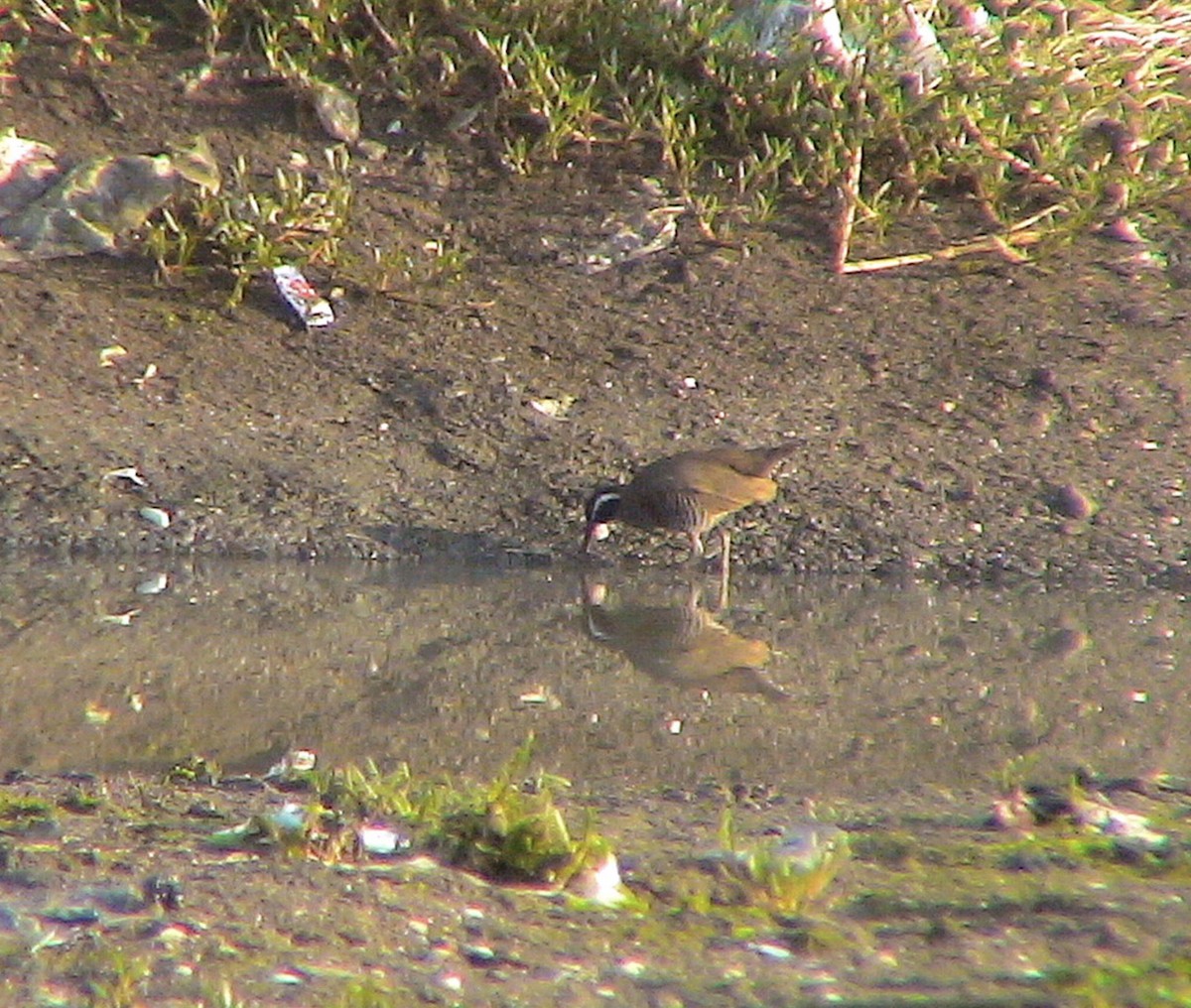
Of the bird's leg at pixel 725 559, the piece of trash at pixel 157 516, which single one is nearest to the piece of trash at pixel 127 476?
the piece of trash at pixel 157 516

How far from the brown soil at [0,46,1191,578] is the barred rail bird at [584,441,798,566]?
286mm

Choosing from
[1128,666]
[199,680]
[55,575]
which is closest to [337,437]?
[55,575]

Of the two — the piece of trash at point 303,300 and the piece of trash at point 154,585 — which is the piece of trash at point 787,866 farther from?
the piece of trash at point 303,300

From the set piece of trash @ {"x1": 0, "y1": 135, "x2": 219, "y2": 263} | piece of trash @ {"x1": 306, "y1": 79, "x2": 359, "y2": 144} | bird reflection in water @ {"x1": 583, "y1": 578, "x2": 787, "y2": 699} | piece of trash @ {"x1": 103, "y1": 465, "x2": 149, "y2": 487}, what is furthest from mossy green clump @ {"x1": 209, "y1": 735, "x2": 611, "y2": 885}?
piece of trash @ {"x1": 306, "y1": 79, "x2": 359, "y2": 144}

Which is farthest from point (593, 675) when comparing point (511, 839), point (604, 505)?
point (511, 839)

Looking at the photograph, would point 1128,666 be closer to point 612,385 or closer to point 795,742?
point 795,742

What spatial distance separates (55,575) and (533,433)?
2137mm

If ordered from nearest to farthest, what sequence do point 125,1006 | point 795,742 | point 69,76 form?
point 125,1006 < point 795,742 < point 69,76

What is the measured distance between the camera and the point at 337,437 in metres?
7.95

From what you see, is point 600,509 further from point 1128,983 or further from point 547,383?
point 1128,983

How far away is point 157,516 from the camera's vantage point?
7.52 meters

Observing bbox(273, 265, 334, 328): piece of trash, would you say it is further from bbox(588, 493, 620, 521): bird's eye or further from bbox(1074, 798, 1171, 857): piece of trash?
bbox(1074, 798, 1171, 857): piece of trash

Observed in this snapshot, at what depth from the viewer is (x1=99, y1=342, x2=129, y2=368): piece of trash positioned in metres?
8.29

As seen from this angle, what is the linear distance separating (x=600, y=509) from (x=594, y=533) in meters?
0.19
